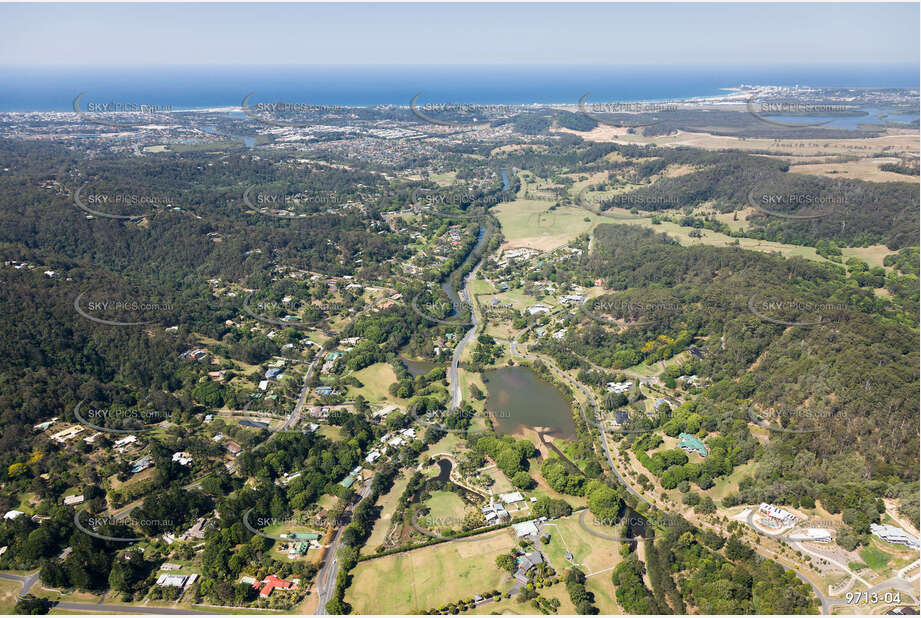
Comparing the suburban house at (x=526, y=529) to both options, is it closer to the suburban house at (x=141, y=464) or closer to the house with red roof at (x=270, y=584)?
the house with red roof at (x=270, y=584)

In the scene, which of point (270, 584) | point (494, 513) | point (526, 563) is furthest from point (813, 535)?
point (270, 584)

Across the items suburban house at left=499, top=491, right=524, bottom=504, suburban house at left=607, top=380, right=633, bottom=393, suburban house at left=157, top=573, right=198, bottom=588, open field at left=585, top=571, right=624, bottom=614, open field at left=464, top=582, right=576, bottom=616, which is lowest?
open field at left=585, top=571, right=624, bottom=614

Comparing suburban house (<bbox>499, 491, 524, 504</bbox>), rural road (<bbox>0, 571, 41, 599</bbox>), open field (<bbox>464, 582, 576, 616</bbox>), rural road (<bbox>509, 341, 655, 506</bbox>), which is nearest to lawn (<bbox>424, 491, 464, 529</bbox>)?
suburban house (<bbox>499, 491, 524, 504</bbox>)

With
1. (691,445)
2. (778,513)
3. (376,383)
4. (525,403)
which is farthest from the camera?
(376,383)

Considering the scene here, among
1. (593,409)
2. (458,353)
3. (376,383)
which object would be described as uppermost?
(458,353)

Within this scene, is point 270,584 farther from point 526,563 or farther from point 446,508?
point 526,563

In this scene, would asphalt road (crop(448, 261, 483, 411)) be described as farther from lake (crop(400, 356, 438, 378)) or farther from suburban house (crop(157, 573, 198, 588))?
suburban house (crop(157, 573, 198, 588))

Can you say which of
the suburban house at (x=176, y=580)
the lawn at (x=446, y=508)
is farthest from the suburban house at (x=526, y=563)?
the suburban house at (x=176, y=580)
